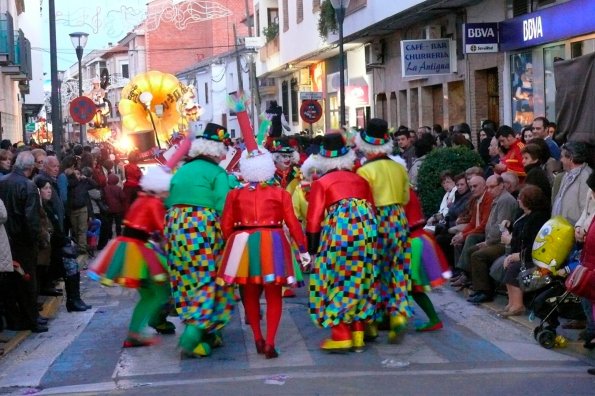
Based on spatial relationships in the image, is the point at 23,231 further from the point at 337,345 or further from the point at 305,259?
the point at 337,345

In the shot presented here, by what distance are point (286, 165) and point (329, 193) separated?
14.7 ft

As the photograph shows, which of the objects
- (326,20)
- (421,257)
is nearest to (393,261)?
(421,257)

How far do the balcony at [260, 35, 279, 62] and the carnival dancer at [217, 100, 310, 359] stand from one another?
33949 mm

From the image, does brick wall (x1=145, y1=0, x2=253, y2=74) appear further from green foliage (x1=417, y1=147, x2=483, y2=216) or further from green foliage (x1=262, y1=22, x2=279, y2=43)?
green foliage (x1=417, y1=147, x2=483, y2=216)

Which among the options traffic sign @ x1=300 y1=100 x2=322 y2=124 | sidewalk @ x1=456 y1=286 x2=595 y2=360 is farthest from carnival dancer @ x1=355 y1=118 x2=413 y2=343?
traffic sign @ x1=300 y1=100 x2=322 y2=124

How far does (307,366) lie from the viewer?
9062mm

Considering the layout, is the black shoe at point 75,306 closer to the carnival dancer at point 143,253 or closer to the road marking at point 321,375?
the carnival dancer at point 143,253

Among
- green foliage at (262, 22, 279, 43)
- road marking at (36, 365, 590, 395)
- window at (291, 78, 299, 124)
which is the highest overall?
green foliage at (262, 22, 279, 43)

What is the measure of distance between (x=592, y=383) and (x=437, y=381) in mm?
1122

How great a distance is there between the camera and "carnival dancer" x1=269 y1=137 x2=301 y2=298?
1387 cm

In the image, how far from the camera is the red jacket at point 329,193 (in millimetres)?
9570

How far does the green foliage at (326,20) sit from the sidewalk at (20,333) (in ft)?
61.0

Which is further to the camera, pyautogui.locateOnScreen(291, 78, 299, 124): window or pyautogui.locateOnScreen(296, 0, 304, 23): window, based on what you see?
pyautogui.locateOnScreen(291, 78, 299, 124): window

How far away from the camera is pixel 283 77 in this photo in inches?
1906
